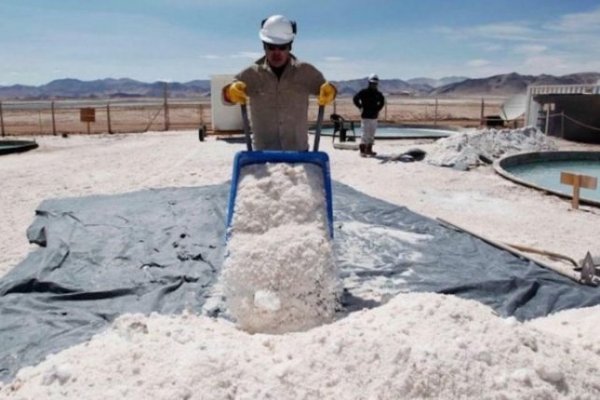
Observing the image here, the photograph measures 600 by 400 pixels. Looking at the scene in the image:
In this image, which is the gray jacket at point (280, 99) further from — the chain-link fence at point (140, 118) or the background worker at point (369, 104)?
the chain-link fence at point (140, 118)

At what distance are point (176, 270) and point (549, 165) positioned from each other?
922cm

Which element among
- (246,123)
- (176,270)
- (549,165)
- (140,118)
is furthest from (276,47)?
(140,118)

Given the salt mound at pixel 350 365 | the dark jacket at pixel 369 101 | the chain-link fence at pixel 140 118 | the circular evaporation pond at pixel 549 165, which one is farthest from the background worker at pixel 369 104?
the salt mound at pixel 350 365

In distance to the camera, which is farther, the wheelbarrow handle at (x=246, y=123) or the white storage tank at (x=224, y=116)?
the white storage tank at (x=224, y=116)

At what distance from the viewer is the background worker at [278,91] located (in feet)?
12.7

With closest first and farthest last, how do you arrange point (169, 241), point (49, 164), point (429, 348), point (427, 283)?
1. point (429, 348)
2. point (427, 283)
3. point (169, 241)
4. point (49, 164)

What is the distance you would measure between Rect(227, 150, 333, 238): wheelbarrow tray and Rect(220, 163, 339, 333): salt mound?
0.04 metres

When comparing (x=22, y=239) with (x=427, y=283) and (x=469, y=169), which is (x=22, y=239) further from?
(x=469, y=169)

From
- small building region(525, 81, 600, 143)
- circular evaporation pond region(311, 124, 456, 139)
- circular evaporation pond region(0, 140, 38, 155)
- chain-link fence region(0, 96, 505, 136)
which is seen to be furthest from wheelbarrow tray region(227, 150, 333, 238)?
small building region(525, 81, 600, 143)

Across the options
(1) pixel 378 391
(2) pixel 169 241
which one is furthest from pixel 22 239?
(1) pixel 378 391

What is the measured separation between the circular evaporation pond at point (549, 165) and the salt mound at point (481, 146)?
318 millimetres

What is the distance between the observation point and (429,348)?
2328 mm

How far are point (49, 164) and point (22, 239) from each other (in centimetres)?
557

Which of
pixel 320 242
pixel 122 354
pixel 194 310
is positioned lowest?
pixel 194 310
